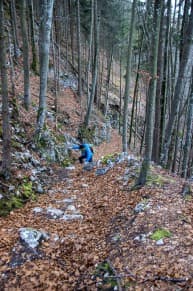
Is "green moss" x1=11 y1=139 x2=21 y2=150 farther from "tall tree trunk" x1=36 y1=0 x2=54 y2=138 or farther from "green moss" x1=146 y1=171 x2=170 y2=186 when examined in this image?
"green moss" x1=146 y1=171 x2=170 y2=186

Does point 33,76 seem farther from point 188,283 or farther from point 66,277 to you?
point 188,283

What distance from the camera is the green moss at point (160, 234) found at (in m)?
4.95

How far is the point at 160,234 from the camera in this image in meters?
5.03

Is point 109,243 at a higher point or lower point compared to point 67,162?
Answer: higher

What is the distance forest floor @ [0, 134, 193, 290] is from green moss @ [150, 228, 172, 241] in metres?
0.06

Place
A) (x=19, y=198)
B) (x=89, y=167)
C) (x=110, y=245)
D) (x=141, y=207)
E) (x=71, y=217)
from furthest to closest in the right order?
1. (x=89, y=167)
2. (x=19, y=198)
3. (x=71, y=217)
4. (x=141, y=207)
5. (x=110, y=245)

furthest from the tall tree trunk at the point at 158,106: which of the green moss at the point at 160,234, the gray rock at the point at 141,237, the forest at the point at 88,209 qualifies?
the gray rock at the point at 141,237

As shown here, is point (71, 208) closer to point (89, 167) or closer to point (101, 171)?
point (101, 171)

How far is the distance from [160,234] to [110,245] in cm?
97

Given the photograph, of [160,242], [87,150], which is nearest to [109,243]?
[160,242]

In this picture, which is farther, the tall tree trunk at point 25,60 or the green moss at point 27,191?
the tall tree trunk at point 25,60

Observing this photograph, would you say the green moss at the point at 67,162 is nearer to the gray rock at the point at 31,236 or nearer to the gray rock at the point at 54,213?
the gray rock at the point at 54,213

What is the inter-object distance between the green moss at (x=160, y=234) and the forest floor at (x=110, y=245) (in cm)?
6

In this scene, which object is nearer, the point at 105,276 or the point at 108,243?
the point at 105,276
